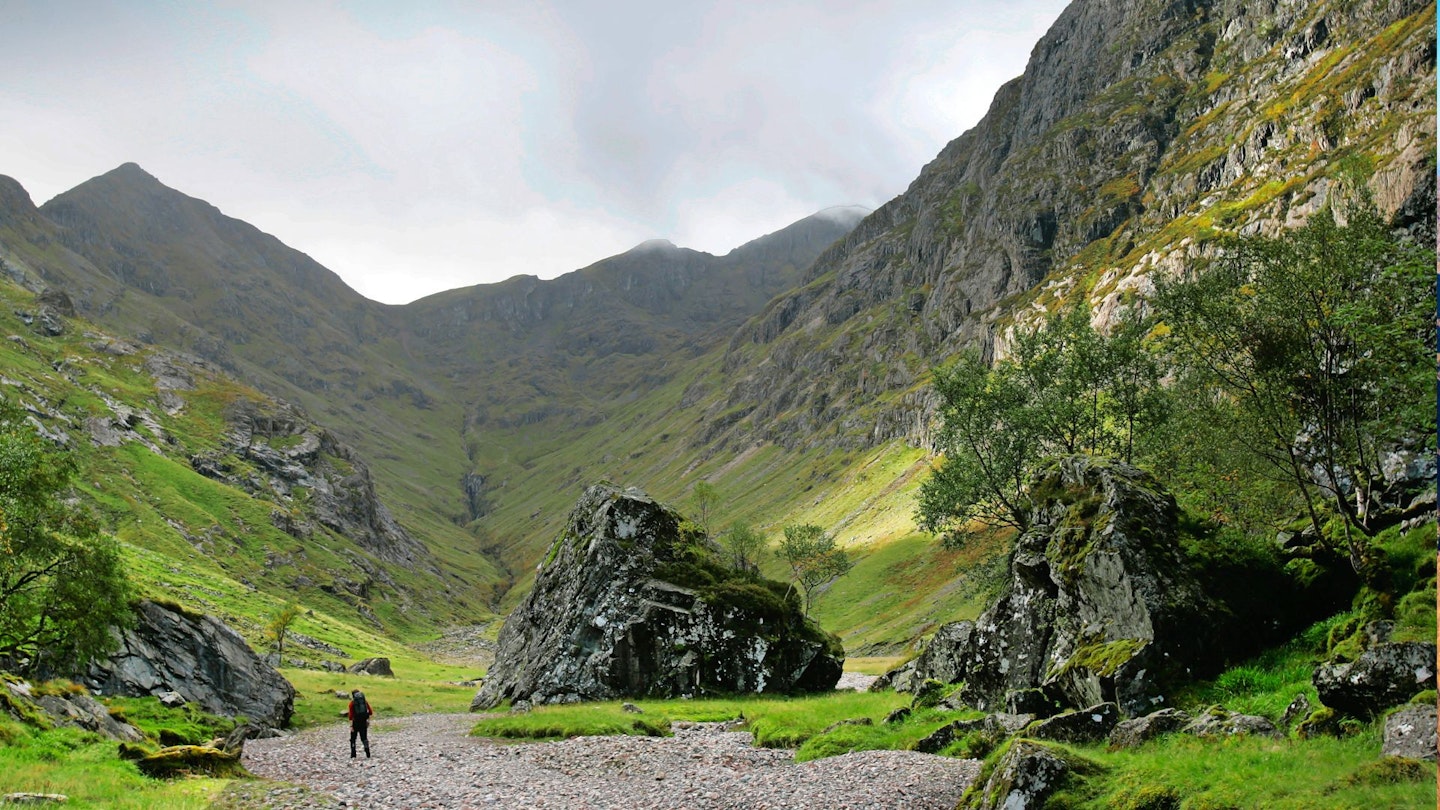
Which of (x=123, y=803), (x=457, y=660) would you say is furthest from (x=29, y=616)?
(x=457, y=660)

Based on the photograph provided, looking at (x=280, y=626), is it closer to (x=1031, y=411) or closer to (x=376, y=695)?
(x=376, y=695)

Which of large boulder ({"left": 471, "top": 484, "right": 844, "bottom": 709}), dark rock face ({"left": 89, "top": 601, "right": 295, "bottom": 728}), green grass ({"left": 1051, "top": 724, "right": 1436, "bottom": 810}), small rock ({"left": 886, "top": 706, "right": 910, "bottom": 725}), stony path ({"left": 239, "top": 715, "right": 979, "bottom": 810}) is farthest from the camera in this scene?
large boulder ({"left": 471, "top": 484, "right": 844, "bottom": 709})

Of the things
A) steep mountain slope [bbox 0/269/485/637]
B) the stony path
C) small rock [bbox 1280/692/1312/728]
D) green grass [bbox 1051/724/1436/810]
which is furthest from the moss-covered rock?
steep mountain slope [bbox 0/269/485/637]

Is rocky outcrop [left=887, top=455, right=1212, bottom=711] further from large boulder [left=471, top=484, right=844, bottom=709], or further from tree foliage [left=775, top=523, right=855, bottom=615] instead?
tree foliage [left=775, top=523, right=855, bottom=615]

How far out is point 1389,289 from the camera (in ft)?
79.9

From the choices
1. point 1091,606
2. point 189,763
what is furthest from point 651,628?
point 1091,606

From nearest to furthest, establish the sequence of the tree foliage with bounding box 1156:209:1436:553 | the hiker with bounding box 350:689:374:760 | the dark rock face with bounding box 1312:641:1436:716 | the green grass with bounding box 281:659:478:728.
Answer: the dark rock face with bounding box 1312:641:1436:716 → the tree foliage with bounding box 1156:209:1436:553 → the hiker with bounding box 350:689:374:760 → the green grass with bounding box 281:659:478:728

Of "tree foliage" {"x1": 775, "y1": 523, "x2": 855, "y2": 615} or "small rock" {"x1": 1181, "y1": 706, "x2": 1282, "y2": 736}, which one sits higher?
"small rock" {"x1": 1181, "y1": 706, "x2": 1282, "y2": 736}

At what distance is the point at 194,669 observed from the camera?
40.6 metres

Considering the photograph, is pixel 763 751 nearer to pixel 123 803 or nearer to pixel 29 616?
pixel 123 803

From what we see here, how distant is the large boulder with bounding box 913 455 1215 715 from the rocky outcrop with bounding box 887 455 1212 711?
0.13 ft

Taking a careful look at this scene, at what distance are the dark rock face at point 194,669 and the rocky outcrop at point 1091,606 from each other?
131 ft

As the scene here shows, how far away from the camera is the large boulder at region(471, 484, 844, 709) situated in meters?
49.0

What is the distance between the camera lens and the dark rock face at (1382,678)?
14562mm
